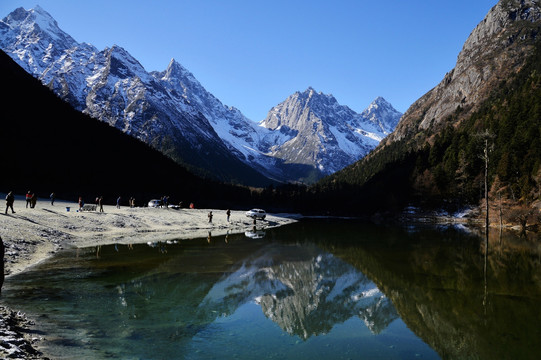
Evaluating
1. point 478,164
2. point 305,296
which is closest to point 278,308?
point 305,296

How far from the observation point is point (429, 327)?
14.2 metres

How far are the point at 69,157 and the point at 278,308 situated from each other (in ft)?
429

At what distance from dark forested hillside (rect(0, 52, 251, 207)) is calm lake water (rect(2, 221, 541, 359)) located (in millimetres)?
73960

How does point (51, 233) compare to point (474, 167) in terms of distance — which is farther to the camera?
point (474, 167)

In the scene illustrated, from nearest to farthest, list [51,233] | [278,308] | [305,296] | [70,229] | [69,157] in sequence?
[278,308]
[305,296]
[51,233]
[70,229]
[69,157]

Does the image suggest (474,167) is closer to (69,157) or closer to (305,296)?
(305,296)

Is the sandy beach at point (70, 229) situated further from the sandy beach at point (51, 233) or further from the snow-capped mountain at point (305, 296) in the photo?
the snow-capped mountain at point (305, 296)

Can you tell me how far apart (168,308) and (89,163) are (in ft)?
434

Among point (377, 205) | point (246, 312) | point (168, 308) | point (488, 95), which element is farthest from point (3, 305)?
point (488, 95)

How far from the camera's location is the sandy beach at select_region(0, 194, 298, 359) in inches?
431

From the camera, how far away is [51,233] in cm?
3675

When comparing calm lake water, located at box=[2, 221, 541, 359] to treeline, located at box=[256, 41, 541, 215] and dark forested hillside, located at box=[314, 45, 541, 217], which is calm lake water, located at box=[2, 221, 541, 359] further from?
dark forested hillside, located at box=[314, 45, 541, 217]

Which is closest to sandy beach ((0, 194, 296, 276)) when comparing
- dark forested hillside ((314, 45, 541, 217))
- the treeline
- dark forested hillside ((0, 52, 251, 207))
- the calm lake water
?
the calm lake water

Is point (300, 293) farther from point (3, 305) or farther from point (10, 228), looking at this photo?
point (10, 228)
